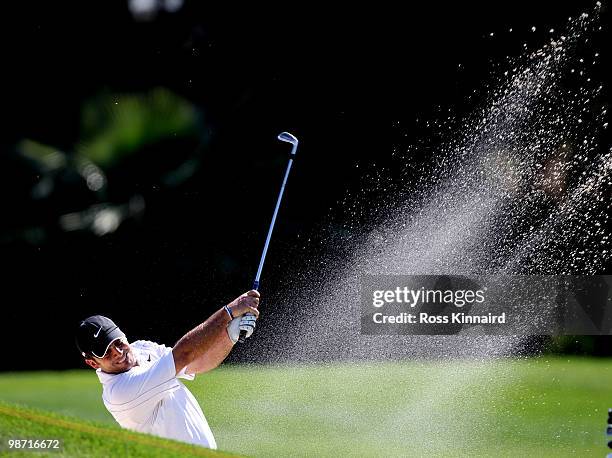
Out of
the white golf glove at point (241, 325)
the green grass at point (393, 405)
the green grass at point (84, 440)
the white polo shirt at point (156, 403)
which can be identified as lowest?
the green grass at point (84, 440)

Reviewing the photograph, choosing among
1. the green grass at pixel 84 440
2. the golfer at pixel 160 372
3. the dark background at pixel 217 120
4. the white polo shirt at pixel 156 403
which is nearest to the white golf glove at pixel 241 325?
the golfer at pixel 160 372

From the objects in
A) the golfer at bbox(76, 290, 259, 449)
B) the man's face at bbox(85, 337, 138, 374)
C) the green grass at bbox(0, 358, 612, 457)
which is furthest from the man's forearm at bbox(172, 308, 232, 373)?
the green grass at bbox(0, 358, 612, 457)

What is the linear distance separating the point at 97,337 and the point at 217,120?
383 inches

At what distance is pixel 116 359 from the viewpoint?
4.95 metres

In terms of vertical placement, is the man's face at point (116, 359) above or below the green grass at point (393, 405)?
below

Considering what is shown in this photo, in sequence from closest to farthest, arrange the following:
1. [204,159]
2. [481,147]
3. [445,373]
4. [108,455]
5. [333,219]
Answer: [108,455], [445,373], [481,147], [333,219], [204,159]

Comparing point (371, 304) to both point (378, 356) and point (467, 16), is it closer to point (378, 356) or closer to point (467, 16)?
point (378, 356)

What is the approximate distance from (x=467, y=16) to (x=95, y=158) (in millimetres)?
4937

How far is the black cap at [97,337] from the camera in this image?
16.0 feet

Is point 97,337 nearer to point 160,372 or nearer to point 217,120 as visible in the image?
point 160,372

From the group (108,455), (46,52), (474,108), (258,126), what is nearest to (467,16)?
(474,108)

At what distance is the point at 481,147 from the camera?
12016 mm

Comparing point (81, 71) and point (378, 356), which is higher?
point (81, 71)

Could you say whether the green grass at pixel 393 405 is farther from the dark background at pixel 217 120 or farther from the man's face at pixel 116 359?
the man's face at pixel 116 359
